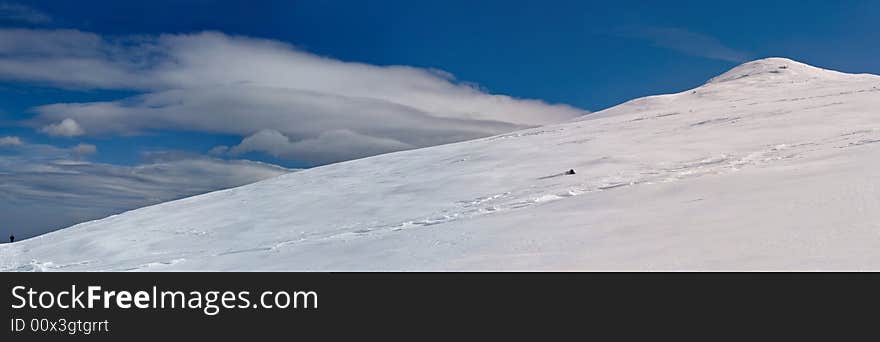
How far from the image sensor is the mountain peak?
33.4m

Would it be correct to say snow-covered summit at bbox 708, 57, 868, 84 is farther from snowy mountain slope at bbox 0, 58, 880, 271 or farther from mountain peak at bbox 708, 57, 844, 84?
snowy mountain slope at bbox 0, 58, 880, 271

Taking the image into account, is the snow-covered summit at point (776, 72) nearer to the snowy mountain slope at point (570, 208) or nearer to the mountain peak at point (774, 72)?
the mountain peak at point (774, 72)

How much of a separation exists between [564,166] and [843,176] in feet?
23.4

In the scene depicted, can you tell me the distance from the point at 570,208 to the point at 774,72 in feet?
91.1

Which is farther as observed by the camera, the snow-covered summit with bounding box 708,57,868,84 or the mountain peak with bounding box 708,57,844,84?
the mountain peak with bounding box 708,57,844,84

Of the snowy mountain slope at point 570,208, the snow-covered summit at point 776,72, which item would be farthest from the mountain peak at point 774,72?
the snowy mountain slope at point 570,208

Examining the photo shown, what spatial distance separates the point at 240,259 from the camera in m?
12.3

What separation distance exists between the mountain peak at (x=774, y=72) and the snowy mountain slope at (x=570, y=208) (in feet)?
26.0

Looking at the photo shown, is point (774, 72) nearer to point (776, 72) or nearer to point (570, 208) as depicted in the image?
point (776, 72)

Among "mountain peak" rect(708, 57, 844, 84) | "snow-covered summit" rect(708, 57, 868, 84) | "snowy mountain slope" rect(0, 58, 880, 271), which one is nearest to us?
"snowy mountain slope" rect(0, 58, 880, 271)

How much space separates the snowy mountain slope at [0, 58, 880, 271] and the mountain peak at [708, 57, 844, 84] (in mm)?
7939

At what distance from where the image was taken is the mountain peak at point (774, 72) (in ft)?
110

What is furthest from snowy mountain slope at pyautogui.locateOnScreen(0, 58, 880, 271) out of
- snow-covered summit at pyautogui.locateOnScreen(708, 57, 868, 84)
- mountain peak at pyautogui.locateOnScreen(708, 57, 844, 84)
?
mountain peak at pyautogui.locateOnScreen(708, 57, 844, 84)
